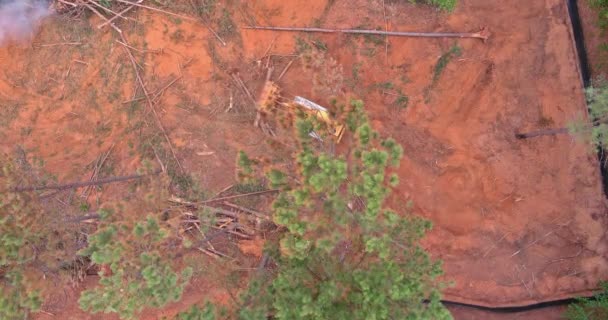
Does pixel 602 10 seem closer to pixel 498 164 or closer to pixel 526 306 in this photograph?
pixel 498 164

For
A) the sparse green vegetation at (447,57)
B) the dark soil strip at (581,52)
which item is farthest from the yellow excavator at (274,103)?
the dark soil strip at (581,52)

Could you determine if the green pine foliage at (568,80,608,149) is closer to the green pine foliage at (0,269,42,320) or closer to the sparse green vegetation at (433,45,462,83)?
the sparse green vegetation at (433,45,462,83)

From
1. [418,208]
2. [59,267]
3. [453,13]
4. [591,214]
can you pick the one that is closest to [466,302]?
[418,208]

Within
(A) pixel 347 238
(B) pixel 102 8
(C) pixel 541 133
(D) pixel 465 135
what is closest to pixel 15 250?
(A) pixel 347 238

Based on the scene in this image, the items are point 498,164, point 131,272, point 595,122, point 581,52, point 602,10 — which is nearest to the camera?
point 131,272

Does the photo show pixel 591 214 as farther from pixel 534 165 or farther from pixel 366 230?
pixel 366 230

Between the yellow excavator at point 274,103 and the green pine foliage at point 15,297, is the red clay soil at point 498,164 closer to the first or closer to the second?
the yellow excavator at point 274,103

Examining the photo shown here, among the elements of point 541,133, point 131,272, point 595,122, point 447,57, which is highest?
point 447,57
